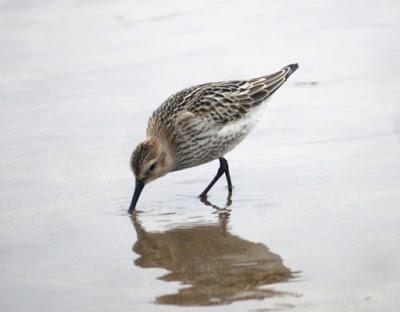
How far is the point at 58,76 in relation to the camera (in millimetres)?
9898

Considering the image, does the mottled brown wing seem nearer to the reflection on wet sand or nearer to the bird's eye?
the bird's eye

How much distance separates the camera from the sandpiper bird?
7582 mm

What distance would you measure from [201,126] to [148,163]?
0.69 m

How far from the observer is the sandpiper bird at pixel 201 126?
299 inches

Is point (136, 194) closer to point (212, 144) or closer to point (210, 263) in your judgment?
point (212, 144)

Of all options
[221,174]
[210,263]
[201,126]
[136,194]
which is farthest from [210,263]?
[201,126]

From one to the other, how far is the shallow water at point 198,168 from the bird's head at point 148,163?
7.2 inches

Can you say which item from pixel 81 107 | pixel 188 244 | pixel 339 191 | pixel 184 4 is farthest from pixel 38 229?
pixel 184 4

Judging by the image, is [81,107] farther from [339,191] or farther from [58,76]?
[339,191]

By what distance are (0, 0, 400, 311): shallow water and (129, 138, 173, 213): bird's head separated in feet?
0.60

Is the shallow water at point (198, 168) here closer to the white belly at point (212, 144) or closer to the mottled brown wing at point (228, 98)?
the white belly at point (212, 144)

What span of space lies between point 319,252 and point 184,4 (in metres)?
6.54

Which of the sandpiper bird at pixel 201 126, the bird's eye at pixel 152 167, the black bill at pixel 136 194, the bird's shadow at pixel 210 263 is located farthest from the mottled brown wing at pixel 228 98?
the bird's shadow at pixel 210 263

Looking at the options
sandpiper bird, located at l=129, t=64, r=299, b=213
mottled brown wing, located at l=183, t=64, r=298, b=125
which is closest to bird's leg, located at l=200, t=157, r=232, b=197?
sandpiper bird, located at l=129, t=64, r=299, b=213
